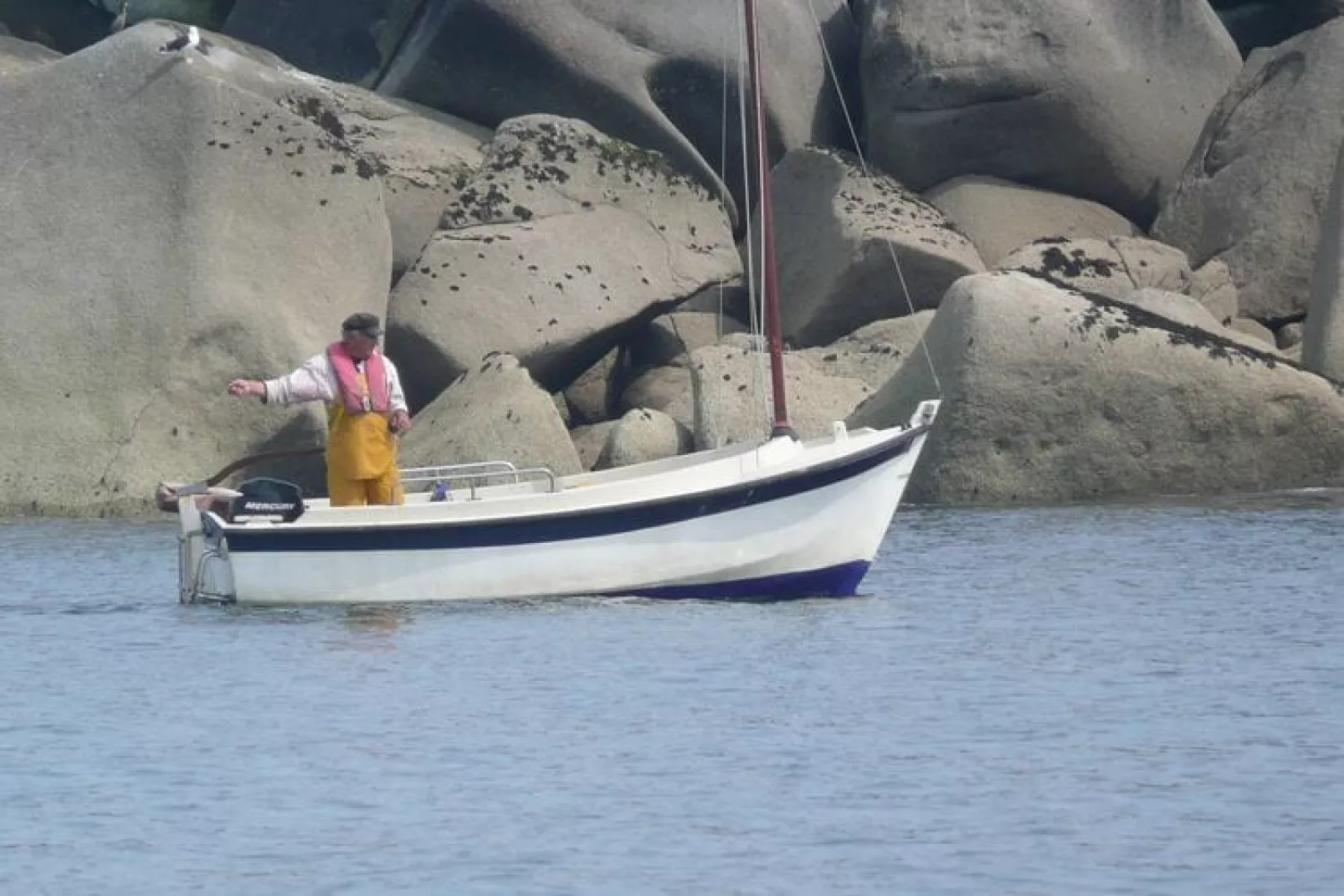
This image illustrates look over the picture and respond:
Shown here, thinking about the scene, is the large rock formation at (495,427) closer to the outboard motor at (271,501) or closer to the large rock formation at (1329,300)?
the outboard motor at (271,501)

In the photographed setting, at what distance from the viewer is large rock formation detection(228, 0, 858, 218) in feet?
108

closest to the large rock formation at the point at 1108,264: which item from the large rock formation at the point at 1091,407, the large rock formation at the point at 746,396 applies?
the large rock formation at the point at 746,396

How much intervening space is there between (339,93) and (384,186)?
2.11m

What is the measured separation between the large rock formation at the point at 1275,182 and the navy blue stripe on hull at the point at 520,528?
14.3 meters

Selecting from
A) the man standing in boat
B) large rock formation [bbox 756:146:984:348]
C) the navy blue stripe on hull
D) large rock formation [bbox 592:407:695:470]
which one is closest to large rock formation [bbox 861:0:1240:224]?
large rock formation [bbox 756:146:984:348]

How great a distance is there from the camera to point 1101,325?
88.9ft

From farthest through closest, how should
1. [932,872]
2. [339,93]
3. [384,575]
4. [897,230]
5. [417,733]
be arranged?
[339,93] < [897,230] < [384,575] < [417,733] < [932,872]

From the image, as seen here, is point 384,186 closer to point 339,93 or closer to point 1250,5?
point 339,93

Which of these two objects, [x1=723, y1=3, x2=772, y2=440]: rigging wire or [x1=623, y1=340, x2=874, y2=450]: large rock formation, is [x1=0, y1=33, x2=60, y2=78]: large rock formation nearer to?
[x1=723, y1=3, x2=772, y2=440]: rigging wire

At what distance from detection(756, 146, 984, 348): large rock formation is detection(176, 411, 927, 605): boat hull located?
10.9 metres

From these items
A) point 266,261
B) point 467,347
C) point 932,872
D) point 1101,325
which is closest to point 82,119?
point 266,261

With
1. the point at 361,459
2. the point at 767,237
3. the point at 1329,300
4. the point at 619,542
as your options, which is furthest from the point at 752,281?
the point at 619,542

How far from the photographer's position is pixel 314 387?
64.8ft

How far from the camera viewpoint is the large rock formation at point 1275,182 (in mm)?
32562
